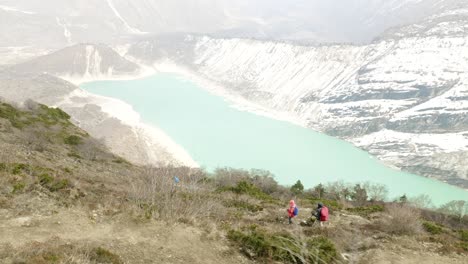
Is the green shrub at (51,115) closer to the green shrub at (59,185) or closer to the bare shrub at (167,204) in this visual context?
the green shrub at (59,185)

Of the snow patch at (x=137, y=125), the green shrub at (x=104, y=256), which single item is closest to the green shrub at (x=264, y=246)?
the green shrub at (x=104, y=256)

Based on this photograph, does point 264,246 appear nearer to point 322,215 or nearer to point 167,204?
point 167,204

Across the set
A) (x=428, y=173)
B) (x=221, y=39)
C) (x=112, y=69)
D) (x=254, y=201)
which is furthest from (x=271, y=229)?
(x=221, y=39)

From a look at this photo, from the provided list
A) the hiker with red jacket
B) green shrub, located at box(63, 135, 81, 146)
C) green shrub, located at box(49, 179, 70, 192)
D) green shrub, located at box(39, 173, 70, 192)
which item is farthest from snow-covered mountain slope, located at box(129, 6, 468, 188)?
green shrub, located at box(39, 173, 70, 192)

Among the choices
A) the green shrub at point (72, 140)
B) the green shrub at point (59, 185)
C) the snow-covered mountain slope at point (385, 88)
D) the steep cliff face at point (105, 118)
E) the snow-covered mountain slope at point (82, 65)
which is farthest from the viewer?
the snow-covered mountain slope at point (82, 65)

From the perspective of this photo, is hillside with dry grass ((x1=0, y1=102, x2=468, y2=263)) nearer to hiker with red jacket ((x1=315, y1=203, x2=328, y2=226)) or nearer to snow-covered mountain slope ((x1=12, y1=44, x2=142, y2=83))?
hiker with red jacket ((x1=315, y1=203, x2=328, y2=226))

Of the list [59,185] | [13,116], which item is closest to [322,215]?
[59,185]

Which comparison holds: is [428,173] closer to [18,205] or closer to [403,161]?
[403,161]
